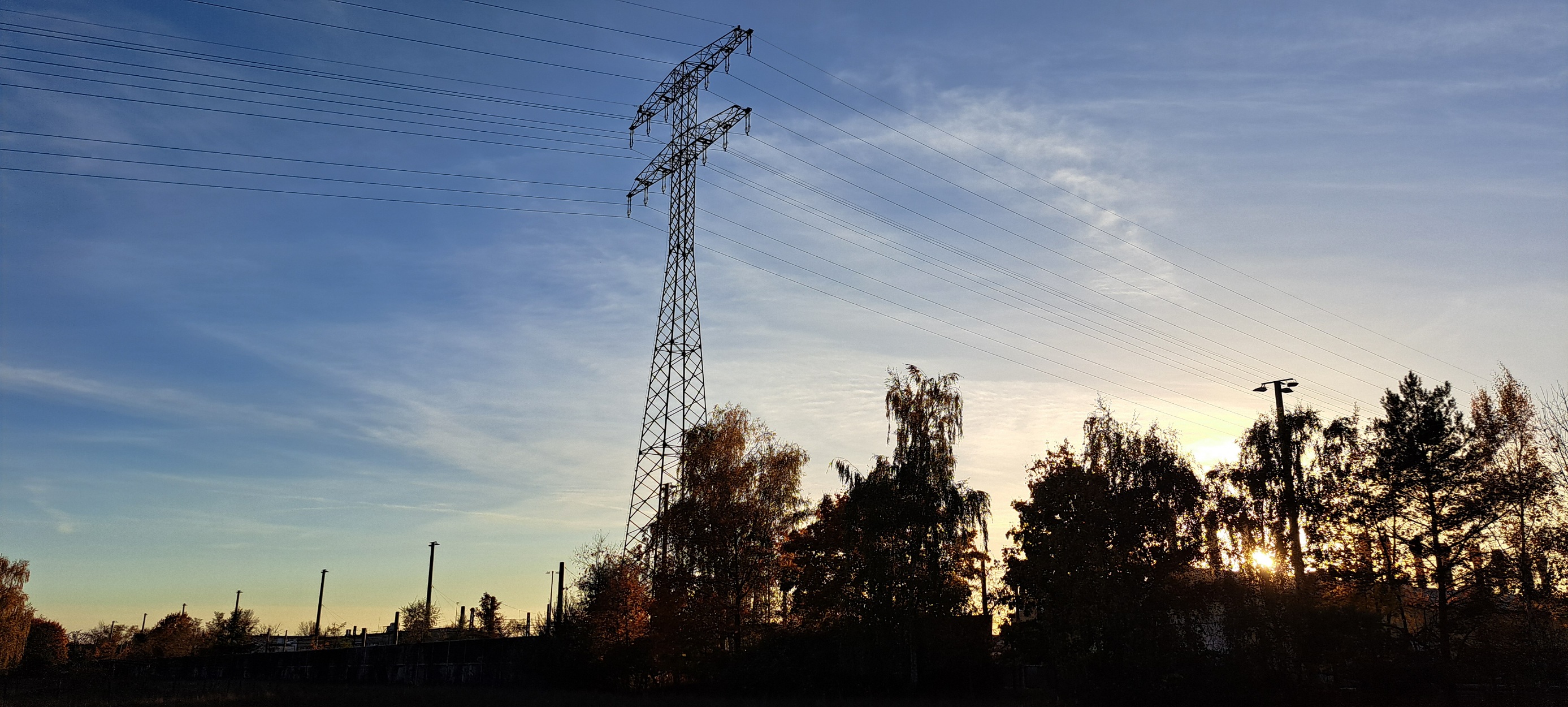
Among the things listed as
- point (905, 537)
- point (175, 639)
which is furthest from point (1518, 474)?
point (175, 639)

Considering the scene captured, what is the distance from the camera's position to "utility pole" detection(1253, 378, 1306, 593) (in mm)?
34844

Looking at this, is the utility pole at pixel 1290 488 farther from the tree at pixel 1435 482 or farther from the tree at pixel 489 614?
the tree at pixel 489 614

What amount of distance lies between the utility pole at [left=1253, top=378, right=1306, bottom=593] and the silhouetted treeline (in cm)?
16

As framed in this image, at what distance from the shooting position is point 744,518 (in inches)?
1789

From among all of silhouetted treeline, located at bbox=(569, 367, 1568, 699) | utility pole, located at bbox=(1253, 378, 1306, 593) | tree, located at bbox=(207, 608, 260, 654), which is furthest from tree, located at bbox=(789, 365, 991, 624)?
tree, located at bbox=(207, 608, 260, 654)

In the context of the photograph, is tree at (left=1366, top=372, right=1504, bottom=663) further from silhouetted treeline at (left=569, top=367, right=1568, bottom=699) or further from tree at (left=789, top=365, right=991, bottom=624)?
tree at (left=789, top=365, right=991, bottom=624)

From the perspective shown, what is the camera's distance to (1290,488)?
36875mm

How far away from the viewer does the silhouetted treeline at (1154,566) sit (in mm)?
32781

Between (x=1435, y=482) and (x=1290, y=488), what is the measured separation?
569 centimetres

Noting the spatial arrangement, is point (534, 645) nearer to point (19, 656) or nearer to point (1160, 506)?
point (1160, 506)

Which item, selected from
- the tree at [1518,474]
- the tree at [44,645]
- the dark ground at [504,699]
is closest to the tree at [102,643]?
the tree at [44,645]

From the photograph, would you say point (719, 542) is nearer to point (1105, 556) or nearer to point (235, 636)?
point (1105, 556)

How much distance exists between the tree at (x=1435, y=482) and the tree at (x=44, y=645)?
9593cm

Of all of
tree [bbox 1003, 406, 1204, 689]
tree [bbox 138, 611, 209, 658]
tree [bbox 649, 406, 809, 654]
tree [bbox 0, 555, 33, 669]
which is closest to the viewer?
tree [bbox 1003, 406, 1204, 689]
